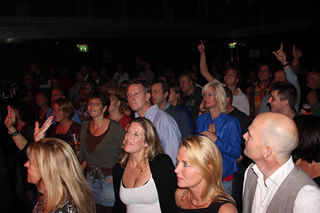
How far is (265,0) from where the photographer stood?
400 inches

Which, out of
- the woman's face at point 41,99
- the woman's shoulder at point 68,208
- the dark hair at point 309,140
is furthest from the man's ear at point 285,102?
the woman's face at point 41,99

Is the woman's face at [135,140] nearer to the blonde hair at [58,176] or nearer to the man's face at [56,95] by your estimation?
the blonde hair at [58,176]

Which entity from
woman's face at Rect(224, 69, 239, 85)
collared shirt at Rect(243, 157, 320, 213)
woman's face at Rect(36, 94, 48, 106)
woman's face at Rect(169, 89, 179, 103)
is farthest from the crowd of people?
woman's face at Rect(169, 89, 179, 103)

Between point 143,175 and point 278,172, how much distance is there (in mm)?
1076

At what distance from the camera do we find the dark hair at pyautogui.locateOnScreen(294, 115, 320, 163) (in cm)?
210

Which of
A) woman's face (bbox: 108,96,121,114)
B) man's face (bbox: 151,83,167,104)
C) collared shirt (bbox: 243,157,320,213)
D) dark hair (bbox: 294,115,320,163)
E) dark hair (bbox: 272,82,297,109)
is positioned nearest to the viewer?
collared shirt (bbox: 243,157,320,213)

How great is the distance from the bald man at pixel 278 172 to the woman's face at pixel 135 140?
0.93 metres

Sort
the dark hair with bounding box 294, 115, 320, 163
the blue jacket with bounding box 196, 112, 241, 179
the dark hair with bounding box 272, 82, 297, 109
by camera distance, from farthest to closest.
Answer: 1. the dark hair with bounding box 272, 82, 297, 109
2. the blue jacket with bounding box 196, 112, 241, 179
3. the dark hair with bounding box 294, 115, 320, 163

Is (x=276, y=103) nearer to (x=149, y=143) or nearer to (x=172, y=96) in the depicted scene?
(x=149, y=143)

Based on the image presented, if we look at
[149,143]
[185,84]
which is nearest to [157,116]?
[149,143]

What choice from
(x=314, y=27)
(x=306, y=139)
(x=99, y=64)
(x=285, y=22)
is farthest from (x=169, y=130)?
(x=99, y=64)

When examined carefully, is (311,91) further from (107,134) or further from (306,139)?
(107,134)

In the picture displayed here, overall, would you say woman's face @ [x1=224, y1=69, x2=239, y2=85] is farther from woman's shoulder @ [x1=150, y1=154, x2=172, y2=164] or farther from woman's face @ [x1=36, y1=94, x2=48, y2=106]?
woman's face @ [x1=36, y1=94, x2=48, y2=106]

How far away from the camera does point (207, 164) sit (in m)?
1.82
